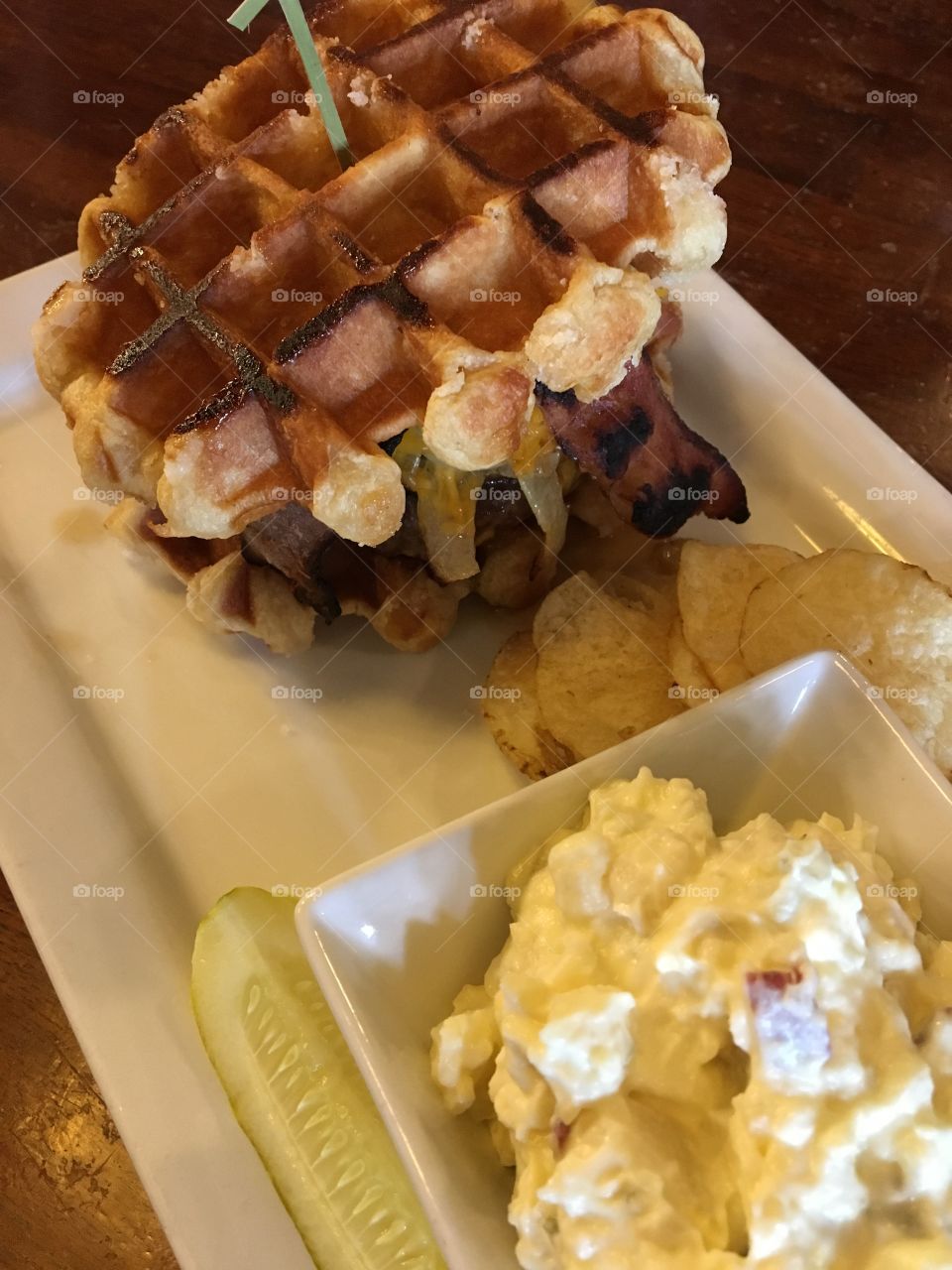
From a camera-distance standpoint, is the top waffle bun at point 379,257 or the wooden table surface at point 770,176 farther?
the wooden table surface at point 770,176

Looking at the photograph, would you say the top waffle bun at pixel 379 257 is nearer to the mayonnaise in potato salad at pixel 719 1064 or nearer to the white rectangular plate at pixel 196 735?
the white rectangular plate at pixel 196 735

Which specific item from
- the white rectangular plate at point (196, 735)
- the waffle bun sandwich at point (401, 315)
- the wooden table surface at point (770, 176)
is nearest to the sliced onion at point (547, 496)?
the waffle bun sandwich at point (401, 315)

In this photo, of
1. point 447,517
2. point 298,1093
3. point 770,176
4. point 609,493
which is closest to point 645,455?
point 609,493

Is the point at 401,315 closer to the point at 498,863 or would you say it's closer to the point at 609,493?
the point at 609,493

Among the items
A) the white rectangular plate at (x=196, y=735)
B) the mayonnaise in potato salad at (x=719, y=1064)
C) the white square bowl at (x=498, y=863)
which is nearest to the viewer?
the mayonnaise in potato salad at (x=719, y=1064)

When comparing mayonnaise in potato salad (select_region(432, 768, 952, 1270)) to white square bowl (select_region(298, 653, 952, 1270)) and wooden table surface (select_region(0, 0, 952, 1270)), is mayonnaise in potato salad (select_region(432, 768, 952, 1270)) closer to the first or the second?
white square bowl (select_region(298, 653, 952, 1270))

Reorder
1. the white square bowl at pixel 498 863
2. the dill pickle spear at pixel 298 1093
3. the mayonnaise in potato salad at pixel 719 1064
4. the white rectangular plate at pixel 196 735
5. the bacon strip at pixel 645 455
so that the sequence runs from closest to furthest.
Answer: the mayonnaise in potato salad at pixel 719 1064 → the white square bowl at pixel 498 863 → the dill pickle spear at pixel 298 1093 → the white rectangular plate at pixel 196 735 → the bacon strip at pixel 645 455
